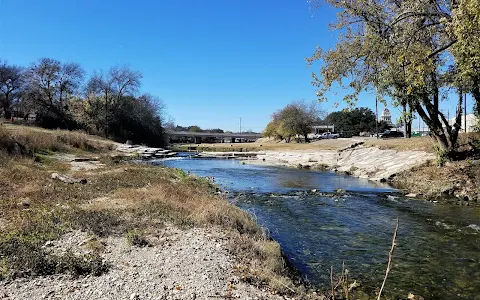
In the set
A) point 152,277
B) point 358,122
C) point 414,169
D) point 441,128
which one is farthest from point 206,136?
point 152,277

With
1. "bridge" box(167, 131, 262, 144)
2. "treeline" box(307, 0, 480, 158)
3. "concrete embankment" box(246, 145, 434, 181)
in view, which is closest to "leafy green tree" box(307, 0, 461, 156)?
"treeline" box(307, 0, 480, 158)

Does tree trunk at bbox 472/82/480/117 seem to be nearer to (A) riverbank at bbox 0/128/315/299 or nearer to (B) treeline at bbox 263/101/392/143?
(A) riverbank at bbox 0/128/315/299

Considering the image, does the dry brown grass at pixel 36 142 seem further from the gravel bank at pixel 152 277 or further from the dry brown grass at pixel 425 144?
the dry brown grass at pixel 425 144

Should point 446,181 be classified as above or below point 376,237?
above

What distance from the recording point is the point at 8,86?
90.4 meters

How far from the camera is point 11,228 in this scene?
28.4ft

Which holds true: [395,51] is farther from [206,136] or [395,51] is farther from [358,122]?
[206,136]

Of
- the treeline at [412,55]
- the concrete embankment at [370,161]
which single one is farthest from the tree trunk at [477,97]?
the concrete embankment at [370,161]

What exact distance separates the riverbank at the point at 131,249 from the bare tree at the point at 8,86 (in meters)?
90.5

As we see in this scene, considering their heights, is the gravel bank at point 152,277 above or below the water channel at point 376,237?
above

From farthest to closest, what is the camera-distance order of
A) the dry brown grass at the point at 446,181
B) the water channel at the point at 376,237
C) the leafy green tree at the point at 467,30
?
the dry brown grass at the point at 446,181
the leafy green tree at the point at 467,30
the water channel at the point at 376,237

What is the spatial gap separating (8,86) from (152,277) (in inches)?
4031

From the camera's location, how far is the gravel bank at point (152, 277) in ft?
19.0

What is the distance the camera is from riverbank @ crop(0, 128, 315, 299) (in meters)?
6.06
